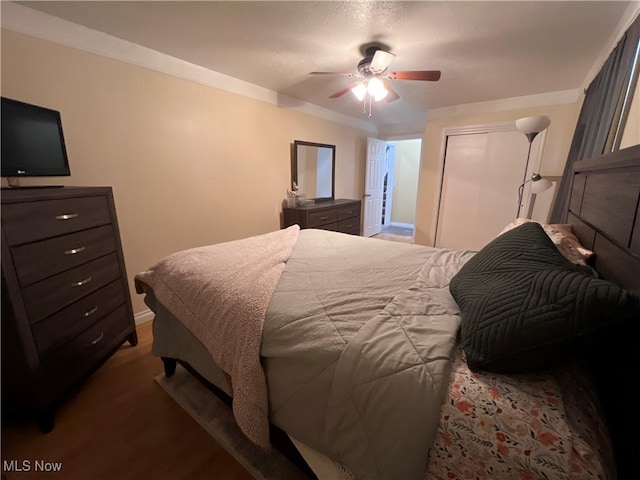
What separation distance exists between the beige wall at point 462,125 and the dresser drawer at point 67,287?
13.4ft

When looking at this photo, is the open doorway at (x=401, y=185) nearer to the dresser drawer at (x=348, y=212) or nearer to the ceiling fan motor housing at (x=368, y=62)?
the dresser drawer at (x=348, y=212)

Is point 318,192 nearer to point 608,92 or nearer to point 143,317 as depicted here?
point 143,317

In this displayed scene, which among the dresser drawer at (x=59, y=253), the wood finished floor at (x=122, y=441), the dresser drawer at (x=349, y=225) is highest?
the dresser drawer at (x=59, y=253)

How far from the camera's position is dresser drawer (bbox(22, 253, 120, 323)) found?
4.15 ft

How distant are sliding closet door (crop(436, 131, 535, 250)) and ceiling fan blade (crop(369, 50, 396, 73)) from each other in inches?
94.9

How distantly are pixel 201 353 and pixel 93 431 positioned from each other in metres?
0.71

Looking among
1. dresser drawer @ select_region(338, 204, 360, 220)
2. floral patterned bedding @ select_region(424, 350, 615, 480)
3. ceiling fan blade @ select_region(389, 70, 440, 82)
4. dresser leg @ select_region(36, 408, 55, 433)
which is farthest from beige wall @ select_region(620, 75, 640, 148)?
dresser leg @ select_region(36, 408, 55, 433)

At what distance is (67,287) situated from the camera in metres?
1.43

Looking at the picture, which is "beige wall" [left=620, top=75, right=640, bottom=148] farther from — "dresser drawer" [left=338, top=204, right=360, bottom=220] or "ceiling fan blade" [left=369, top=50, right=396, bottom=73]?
"dresser drawer" [left=338, top=204, right=360, bottom=220]

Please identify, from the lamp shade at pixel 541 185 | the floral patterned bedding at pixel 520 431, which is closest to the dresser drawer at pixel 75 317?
the floral patterned bedding at pixel 520 431

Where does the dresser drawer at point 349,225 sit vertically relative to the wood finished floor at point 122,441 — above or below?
above

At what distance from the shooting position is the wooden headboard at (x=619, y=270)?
646 millimetres

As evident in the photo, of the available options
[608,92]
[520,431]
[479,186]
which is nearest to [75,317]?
[520,431]

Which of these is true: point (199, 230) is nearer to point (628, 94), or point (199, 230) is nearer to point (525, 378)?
point (525, 378)
